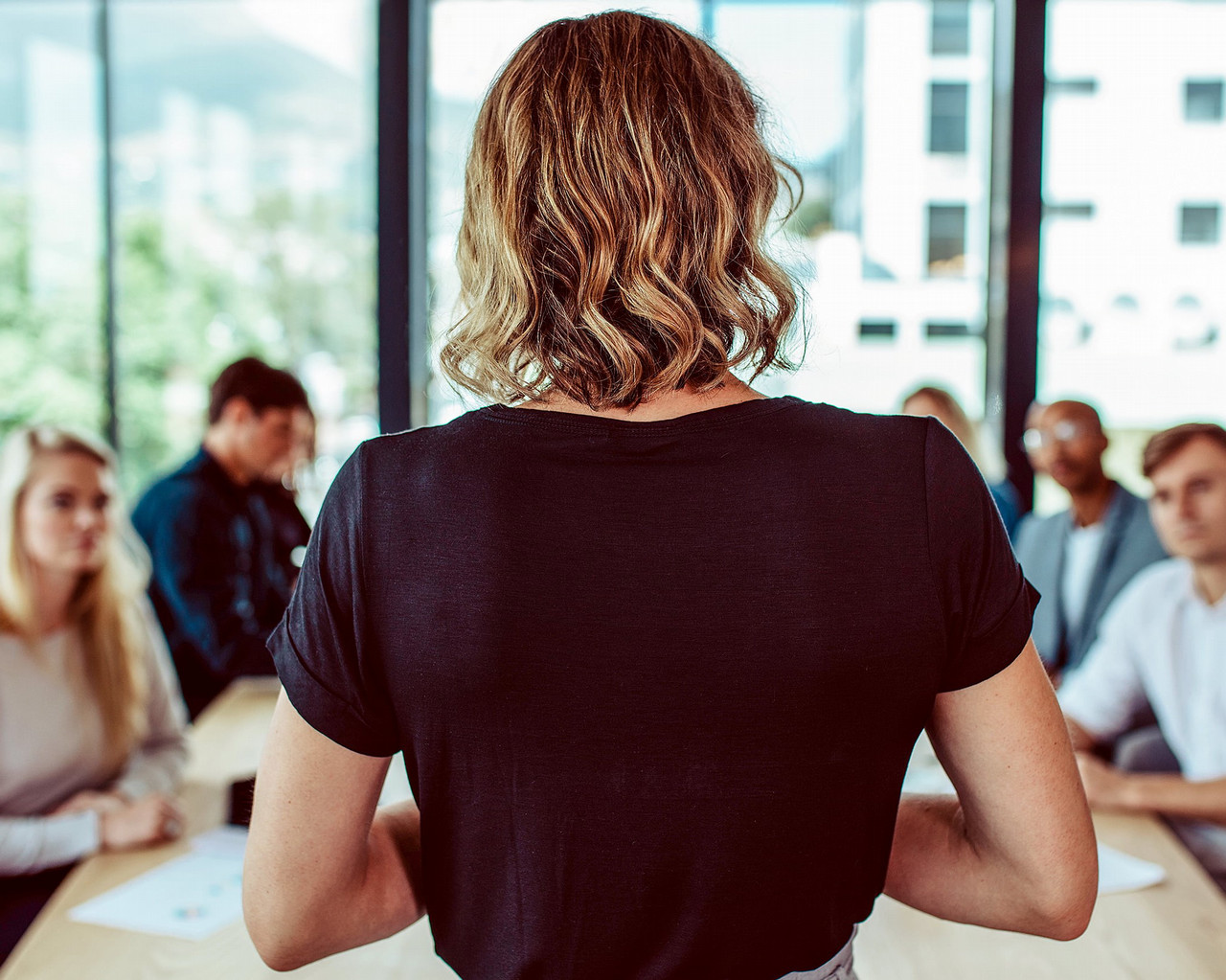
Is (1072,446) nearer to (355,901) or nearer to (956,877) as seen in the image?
(956,877)

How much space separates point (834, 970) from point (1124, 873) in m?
1.00

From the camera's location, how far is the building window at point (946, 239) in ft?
14.5

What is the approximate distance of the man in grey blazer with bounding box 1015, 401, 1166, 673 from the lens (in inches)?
125

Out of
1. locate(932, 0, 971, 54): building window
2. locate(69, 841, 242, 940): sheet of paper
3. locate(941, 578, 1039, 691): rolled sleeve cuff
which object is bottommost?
locate(69, 841, 242, 940): sheet of paper

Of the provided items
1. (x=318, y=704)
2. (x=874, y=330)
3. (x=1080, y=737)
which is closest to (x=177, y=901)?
(x=318, y=704)

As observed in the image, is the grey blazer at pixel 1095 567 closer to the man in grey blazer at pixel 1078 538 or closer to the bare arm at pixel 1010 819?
the man in grey blazer at pixel 1078 538

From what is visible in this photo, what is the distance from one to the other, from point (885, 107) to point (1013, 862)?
4321 millimetres

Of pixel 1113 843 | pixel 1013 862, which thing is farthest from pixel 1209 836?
pixel 1013 862

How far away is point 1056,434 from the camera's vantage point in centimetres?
339

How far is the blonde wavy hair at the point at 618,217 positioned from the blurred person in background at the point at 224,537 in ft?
7.34

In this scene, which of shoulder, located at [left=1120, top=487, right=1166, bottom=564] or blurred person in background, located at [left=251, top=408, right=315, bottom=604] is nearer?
shoulder, located at [left=1120, top=487, right=1166, bottom=564]

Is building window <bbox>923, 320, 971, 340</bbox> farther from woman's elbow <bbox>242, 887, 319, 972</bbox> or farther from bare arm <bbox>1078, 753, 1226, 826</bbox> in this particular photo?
woman's elbow <bbox>242, 887, 319, 972</bbox>

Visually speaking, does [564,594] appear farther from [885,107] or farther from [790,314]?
[885,107]

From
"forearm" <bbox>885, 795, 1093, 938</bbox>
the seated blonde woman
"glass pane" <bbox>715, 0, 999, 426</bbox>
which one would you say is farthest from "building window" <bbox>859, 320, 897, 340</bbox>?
"forearm" <bbox>885, 795, 1093, 938</bbox>
